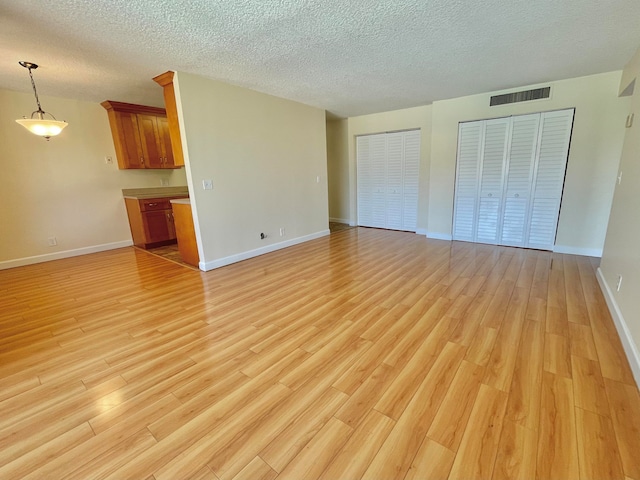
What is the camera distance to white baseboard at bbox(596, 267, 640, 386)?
171cm

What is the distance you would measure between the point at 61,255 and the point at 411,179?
6.47 metres

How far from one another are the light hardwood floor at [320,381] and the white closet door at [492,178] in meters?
1.49

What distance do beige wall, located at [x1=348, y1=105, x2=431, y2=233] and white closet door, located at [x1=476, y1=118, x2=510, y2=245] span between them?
3.39 feet

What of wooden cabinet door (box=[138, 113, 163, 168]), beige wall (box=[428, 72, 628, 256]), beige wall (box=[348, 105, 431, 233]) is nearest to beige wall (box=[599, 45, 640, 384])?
beige wall (box=[428, 72, 628, 256])

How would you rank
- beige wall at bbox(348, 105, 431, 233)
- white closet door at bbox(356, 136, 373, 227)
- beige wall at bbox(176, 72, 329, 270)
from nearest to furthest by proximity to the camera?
1. beige wall at bbox(176, 72, 329, 270)
2. beige wall at bbox(348, 105, 431, 233)
3. white closet door at bbox(356, 136, 373, 227)

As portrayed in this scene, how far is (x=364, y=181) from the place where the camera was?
6340mm

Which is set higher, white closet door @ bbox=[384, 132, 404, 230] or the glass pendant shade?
Result: the glass pendant shade

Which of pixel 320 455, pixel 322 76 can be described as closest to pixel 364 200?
pixel 322 76

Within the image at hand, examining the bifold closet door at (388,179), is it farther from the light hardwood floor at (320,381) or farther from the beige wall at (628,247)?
the beige wall at (628,247)

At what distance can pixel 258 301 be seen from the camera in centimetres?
287

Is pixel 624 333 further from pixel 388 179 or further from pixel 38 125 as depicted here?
pixel 38 125

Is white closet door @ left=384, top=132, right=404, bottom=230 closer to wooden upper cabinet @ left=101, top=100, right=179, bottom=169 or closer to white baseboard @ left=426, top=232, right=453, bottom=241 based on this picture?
white baseboard @ left=426, top=232, right=453, bottom=241

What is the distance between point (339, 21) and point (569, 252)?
14.7 feet

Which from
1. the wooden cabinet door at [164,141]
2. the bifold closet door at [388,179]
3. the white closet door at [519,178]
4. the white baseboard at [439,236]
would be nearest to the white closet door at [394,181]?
the bifold closet door at [388,179]
